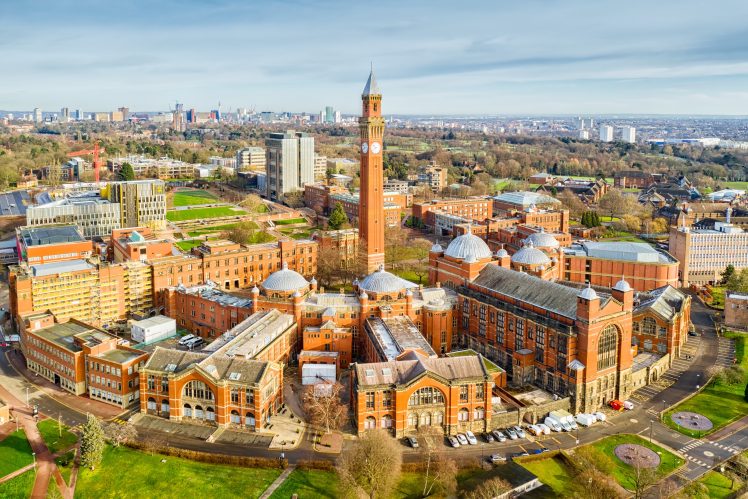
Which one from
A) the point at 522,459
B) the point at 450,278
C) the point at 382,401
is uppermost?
the point at 450,278

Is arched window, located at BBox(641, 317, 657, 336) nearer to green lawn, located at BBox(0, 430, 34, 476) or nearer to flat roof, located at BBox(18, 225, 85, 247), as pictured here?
green lawn, located at BBox(0, 430, 34, 476)

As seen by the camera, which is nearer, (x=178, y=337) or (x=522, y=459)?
(x=522, y=459)

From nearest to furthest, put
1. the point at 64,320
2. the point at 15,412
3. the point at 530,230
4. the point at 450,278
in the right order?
the point at 15,412 → the point at 64,320 → the point at 450,278 → the point at 530,230

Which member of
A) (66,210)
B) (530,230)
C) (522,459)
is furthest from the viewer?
(66,210)

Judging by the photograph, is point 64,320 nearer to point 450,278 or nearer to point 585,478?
point 450,278

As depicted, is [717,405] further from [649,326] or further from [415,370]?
[415,370]

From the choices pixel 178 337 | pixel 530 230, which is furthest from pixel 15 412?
pixel 530 230

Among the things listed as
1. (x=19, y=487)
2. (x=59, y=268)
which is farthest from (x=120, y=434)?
(x=59, y=268)

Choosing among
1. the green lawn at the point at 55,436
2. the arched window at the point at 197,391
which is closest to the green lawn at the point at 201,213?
the green lawn at the point at 55,436
